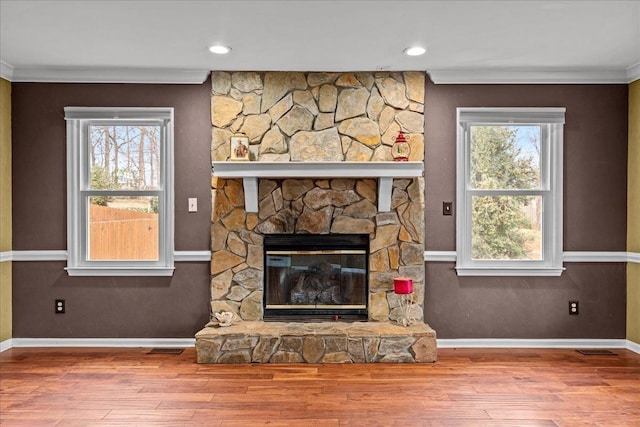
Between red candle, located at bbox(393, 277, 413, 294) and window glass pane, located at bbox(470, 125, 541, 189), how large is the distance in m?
1.02

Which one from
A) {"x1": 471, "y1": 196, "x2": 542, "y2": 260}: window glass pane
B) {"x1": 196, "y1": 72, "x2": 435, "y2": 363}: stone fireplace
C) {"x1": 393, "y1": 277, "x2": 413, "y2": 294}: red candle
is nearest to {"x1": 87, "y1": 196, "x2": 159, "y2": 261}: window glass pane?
{"x1": 196, "y1": 72, "x2": 435, "y2": 363}: stone fireplace

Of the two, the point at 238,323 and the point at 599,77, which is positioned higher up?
the point at 599,77

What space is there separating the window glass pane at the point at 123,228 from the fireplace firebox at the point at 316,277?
986mm

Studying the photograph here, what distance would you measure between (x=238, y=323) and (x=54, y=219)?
176 cm

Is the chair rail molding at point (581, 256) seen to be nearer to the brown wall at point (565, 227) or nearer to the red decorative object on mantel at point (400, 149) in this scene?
the brown wall at point (565, 227)

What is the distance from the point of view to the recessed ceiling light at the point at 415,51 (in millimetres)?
3244

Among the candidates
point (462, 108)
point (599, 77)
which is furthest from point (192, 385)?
point (599, 77)

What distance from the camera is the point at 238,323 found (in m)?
3.72

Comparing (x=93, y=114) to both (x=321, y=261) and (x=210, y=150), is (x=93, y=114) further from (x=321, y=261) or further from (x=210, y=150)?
(x=321, y=261)

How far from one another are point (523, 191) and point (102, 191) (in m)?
3.52

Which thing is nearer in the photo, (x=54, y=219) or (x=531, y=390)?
(x=531, y=390)

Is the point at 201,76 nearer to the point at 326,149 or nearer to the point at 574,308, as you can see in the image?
the point at 326,149

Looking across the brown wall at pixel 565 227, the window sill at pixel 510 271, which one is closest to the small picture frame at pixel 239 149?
the brown wall at pixel 565 227

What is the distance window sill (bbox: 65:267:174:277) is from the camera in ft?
12.5
